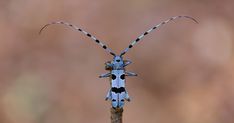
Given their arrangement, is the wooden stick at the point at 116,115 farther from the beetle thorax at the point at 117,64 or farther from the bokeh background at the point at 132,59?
the bokeh background at the point at 132,59

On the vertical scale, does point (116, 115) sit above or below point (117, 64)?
below

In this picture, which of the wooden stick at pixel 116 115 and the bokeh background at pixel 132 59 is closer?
the wooden stick at pixel 116 115

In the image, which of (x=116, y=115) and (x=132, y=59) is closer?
(x=116, y=115)

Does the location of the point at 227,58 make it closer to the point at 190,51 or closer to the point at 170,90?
the point at 190,51

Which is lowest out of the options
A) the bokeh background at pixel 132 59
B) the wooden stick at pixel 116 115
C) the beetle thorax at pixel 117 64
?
the wooden stick at pixel 116 115

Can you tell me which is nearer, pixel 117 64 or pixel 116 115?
pixel 116 115

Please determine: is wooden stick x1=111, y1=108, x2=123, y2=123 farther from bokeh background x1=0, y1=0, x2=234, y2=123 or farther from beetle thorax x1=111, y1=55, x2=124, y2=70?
bokeh background x1=0, y1=0, x2=234, y2=123

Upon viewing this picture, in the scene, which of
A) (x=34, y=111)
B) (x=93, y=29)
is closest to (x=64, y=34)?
(x=93, y=29)

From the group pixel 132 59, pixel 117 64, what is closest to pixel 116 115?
pixel 117 64

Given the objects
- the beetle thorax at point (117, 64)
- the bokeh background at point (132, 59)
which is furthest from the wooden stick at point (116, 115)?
the bokeh background at point (132, 59)

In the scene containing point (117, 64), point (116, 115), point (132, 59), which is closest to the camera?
point (116, 115)

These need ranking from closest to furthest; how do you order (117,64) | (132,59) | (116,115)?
(116,115) → (117,64) → (132,59)

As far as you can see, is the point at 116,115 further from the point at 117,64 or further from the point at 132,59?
the point at 132,59
